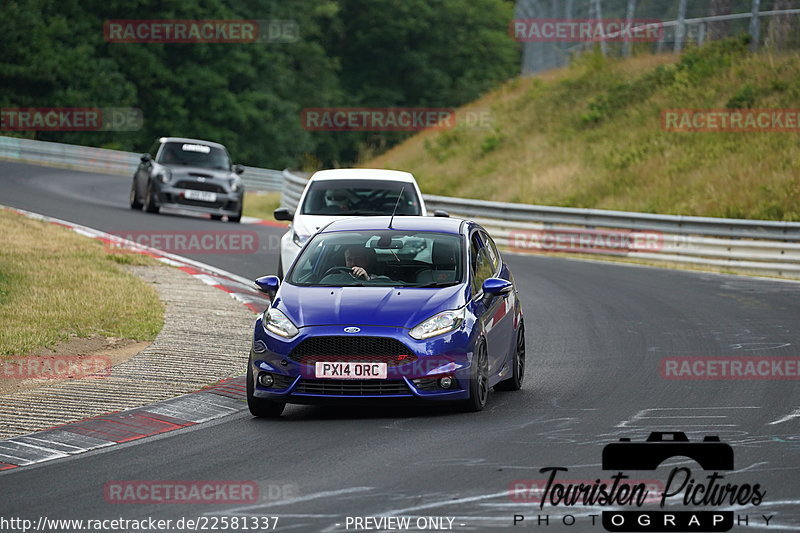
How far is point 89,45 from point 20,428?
175ft

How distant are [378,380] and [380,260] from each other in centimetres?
155

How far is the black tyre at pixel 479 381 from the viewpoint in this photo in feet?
34.9

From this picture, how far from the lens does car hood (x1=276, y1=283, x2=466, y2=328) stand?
34.4ft

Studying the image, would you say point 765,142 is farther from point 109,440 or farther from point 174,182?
point 109,440

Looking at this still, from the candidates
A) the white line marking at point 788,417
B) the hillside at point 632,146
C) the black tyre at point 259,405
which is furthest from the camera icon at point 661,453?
the hillside at point 632,146

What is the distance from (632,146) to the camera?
3588 cm

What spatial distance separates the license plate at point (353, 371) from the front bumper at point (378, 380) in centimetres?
4

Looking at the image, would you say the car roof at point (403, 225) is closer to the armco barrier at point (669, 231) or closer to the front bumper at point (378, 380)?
the front bumper at point (378, 380)

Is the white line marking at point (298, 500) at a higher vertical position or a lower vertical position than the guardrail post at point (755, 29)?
lower

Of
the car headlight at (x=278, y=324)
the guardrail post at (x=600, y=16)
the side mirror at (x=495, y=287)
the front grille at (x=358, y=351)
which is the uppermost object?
the guardrail post at (x=600, y=16)

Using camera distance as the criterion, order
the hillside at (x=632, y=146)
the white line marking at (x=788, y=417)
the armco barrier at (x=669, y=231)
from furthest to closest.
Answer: the hillside at (x=632, y=146), the armco barrier at (x=669, y=231), the white line marking at (x=788, y=417)

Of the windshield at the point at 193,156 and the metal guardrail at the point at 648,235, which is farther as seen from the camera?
the windshield at the point at 193,156

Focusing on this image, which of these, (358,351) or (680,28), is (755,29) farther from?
(358,351)

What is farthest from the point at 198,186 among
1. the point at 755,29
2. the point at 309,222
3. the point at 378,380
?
the point at 378,380
